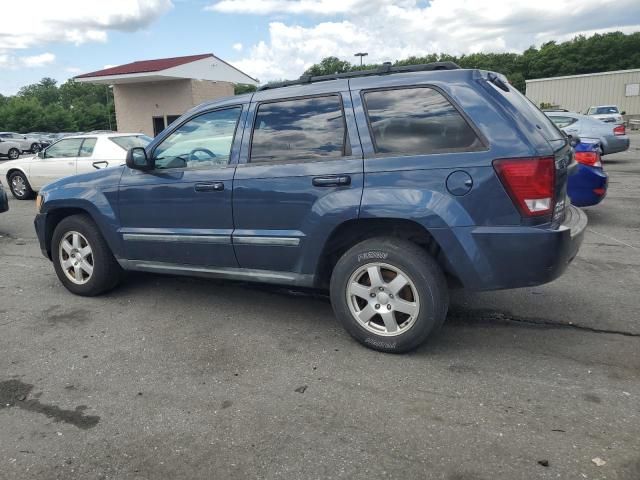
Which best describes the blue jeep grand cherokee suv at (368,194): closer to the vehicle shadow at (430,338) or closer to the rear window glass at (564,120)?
the vehicle shadow at (430,338)

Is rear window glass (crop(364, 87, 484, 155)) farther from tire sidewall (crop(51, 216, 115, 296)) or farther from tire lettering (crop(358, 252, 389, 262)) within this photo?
tire sidewall (crop(51, 216, 115, 296))

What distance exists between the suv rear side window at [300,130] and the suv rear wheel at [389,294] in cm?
75

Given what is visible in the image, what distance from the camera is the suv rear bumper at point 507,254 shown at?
322 centimetres

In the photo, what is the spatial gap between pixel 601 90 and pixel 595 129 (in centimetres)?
3551

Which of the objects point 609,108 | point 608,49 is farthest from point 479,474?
point 608,49

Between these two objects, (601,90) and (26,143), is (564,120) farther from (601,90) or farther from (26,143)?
(601,90)

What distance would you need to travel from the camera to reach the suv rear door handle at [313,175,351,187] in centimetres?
359

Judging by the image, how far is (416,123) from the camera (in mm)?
3480

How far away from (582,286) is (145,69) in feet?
79.0

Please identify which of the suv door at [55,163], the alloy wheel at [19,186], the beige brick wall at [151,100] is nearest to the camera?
the suv door at [55,163]

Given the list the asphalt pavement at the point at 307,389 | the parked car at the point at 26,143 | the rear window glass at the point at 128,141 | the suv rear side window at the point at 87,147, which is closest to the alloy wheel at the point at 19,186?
the suv rear side window at the point at 87,147

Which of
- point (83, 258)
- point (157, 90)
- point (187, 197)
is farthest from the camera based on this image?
point (157, 90)

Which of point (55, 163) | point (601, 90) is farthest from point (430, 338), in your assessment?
point (601, 90)

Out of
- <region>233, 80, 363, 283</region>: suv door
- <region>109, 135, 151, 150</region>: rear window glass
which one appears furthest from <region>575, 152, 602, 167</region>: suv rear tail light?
<region>109, 135, 151, 150</region>: rear window glass
